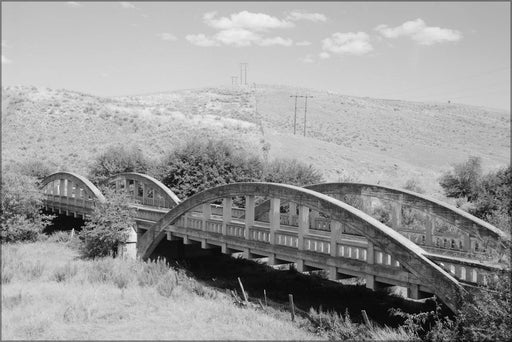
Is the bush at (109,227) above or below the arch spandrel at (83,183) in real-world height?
below

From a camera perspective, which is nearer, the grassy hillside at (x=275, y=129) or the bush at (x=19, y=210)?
the bush at (x=19, y=210)

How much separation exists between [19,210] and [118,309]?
59.9 ft

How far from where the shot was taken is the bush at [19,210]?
89.9 ft

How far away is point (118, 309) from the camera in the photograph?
43.9ft

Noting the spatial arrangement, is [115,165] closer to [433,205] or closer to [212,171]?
[212,171]

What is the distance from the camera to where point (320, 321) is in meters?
14.6

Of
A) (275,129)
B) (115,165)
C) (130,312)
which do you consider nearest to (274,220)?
(130,312)

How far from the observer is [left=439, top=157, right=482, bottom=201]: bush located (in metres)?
38.1

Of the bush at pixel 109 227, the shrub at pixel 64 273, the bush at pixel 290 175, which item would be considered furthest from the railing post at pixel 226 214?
the bush at pixel 290 175

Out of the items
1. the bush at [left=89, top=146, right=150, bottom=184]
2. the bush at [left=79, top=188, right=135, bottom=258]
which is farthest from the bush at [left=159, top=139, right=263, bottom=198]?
→ the bush at [left=79, top=188, right=135, bottom=258]

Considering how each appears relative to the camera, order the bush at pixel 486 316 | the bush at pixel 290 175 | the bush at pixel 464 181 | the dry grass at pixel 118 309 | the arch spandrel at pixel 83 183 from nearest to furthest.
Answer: the dry grass at pixel 118 309, the bush at pixel 486 316, the arch spandrel at pixel 83 183, the bush at pixel 290 175, the bush at pixel 464 181

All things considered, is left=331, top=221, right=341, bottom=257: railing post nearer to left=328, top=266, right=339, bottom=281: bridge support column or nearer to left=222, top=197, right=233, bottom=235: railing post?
left=328, top=266, right=339, bottom=281: bridge support column

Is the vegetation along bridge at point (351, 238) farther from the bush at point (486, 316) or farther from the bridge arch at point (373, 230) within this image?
the bush at point (486, 316)

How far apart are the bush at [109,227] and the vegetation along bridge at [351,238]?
2.63ft
